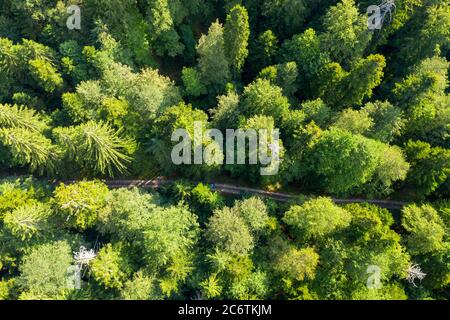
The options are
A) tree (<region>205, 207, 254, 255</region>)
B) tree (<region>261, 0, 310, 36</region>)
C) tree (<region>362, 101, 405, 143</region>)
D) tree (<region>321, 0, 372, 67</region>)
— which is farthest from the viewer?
tree (<region>261, 0, 310, 36</region>)

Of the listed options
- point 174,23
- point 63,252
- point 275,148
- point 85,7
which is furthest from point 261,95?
point 63,252

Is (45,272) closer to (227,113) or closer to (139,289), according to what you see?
(139,289)

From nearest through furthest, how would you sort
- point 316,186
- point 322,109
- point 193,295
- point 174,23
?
1. point 193,295
2. point 322,109
3. point 316,186
4. point 174,23

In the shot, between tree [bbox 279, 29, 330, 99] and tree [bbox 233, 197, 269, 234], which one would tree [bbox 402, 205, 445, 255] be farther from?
tree [bbox 279, 29, 330, 99]

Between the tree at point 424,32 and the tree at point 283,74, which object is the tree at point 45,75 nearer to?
the tree at point 283,74

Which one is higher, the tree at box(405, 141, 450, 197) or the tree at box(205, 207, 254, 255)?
the tree at box(405, 141, 450, 197)

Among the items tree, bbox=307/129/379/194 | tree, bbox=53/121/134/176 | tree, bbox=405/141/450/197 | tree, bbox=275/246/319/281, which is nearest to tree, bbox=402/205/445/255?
tree, bbox=405/141/450/197
